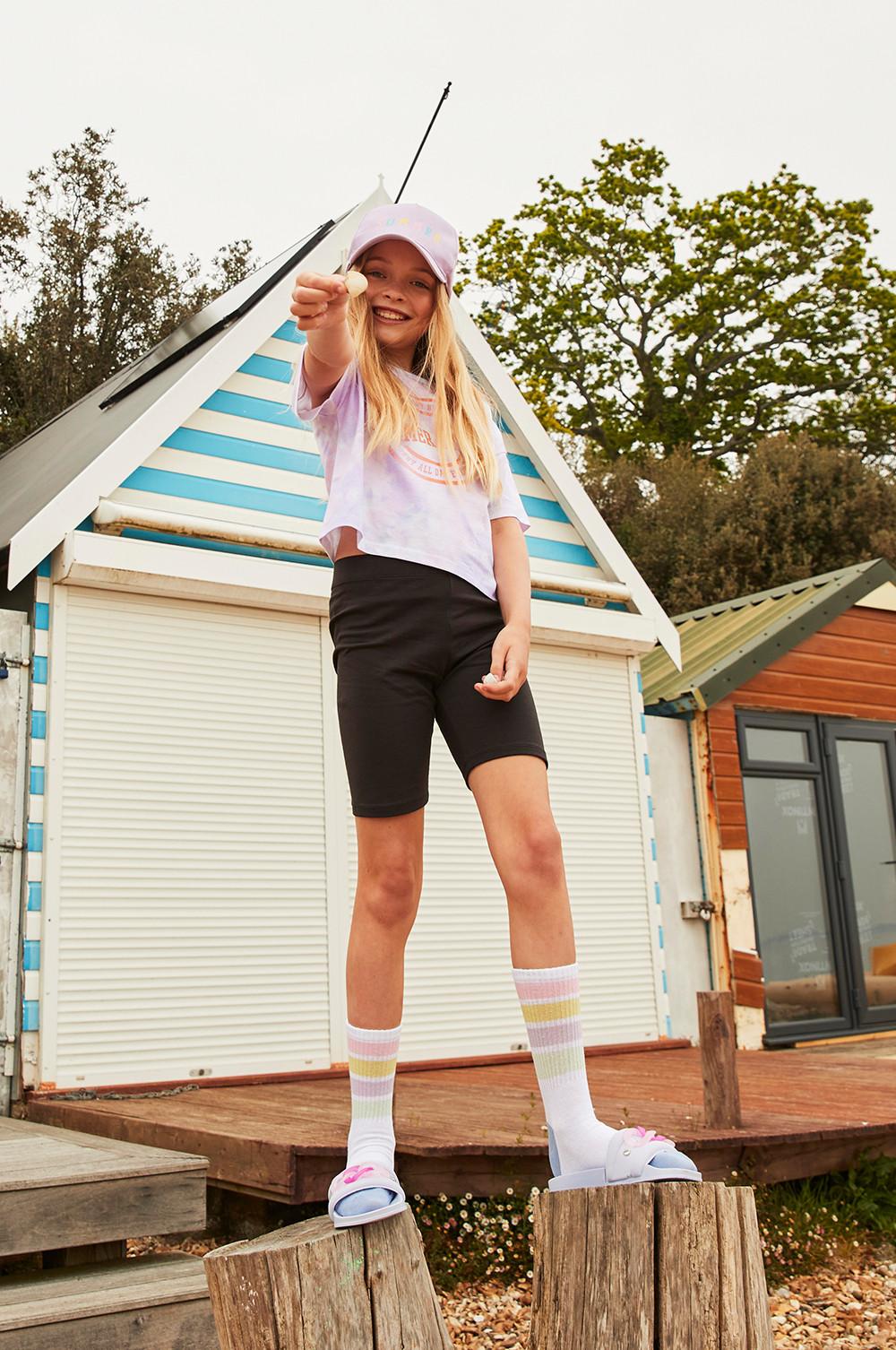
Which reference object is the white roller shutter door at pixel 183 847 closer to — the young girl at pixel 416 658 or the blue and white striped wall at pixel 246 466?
the blue and white striped wall at pixel 246 466

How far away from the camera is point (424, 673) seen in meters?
2.38

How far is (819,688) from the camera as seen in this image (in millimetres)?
8859

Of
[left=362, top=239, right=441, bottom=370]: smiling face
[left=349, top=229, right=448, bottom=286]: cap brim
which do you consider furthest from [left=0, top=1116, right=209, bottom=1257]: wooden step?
[left=349, top=229, right=448, bottom=286]: cap brim

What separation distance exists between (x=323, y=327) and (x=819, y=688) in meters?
7.17

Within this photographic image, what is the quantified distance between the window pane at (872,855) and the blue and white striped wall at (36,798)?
225 inches

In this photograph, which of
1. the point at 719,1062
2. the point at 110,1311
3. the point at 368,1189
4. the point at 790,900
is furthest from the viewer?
the point at 790,900

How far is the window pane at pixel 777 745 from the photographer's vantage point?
850 centimetres

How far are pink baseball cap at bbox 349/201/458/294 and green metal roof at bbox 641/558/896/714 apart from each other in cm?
585

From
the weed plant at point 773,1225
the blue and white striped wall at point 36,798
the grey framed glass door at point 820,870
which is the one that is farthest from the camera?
the grey framed glass door at point 820,870

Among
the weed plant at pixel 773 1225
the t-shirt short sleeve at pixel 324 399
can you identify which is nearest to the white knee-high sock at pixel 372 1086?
the t-shirt short sleeve at pixel 324 399

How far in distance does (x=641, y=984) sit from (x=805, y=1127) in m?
3.39

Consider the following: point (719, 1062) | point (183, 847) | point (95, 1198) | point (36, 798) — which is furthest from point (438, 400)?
point (183, 847)

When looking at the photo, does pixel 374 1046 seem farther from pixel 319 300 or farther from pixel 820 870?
pixel 820 870

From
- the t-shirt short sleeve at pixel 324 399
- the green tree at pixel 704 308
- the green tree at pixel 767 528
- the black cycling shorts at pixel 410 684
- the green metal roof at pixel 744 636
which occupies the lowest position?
the black cycling shorts at pixel 410 684
